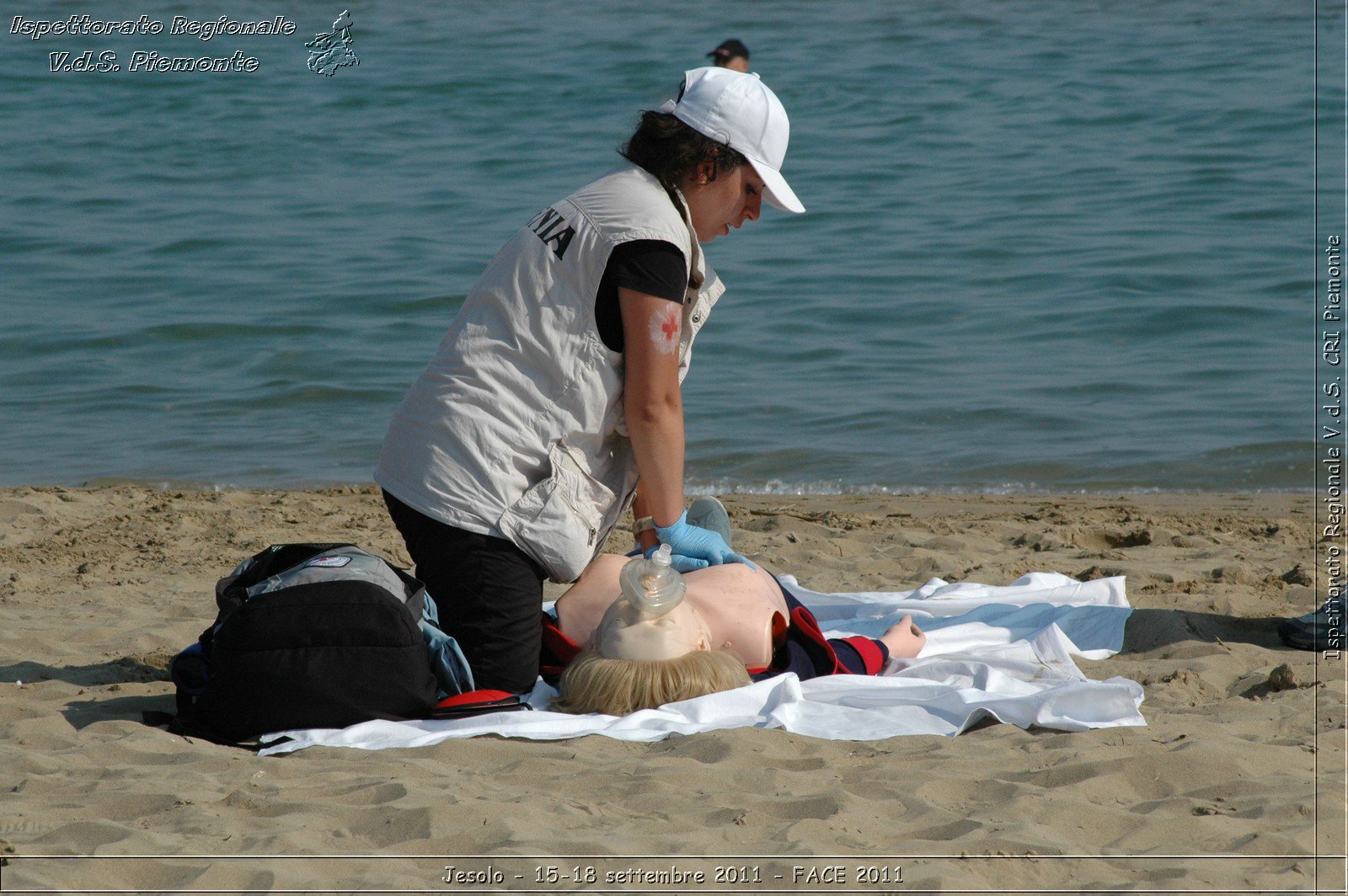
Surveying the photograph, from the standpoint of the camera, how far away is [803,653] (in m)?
3.71

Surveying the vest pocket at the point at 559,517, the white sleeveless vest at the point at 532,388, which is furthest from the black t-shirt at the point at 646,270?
the vest pocket at the point at 559,517

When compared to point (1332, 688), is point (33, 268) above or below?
above

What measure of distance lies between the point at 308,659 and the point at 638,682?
815mm

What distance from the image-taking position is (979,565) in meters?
5.03

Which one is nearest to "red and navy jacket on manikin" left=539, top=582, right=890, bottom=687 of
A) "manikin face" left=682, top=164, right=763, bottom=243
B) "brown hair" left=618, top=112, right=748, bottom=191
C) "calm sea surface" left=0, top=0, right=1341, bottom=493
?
"manikin face" left=682, top=164, right=763, bottom=243

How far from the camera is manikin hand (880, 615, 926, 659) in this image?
3.88m

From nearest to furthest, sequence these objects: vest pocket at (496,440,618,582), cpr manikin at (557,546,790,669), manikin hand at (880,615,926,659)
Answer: cpr manikin at (557,546,790,669)
vest pocket at (496,440,618,582)
manikin hand at (880,615,926,659)

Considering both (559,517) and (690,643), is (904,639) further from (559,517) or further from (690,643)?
(559,517)

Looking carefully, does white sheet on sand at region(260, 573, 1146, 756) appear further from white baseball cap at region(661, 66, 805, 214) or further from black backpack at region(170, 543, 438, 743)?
white baseball cap at region(661, 66, 805, 214)

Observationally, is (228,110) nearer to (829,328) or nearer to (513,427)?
(829,328)

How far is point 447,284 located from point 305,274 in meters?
1.12

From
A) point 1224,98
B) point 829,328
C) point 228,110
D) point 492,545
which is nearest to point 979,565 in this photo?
point 492,545

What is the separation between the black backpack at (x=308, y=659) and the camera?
316 centimetres

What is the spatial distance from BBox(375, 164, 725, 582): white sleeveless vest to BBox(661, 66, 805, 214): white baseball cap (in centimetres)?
20
